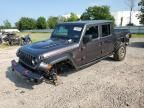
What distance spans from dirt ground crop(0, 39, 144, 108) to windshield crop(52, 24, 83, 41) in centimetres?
135

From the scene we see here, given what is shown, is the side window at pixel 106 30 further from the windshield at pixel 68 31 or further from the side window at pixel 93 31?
the windshield at pixel 68 31

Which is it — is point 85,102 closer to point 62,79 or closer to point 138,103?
point 138,103

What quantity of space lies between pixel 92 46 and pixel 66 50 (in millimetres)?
1270

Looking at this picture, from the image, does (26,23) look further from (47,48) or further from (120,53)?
(47,48)

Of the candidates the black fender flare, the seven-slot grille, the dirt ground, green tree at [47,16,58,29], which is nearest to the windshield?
the black fender flare

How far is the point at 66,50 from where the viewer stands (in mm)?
6113

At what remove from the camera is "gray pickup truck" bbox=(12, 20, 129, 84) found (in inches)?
224

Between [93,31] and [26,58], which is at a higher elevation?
[93,31]

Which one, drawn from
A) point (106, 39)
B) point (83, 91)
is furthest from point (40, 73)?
point (106, 39)

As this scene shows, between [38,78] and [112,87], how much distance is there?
7.04ft

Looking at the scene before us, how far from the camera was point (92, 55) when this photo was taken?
7.12 meters

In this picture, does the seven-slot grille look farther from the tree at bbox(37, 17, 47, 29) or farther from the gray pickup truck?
the tree at bbox(37, 17, 47, 29)

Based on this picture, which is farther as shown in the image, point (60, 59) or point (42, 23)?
point (42, 23)

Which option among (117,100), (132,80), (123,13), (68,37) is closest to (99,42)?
(68,37)
